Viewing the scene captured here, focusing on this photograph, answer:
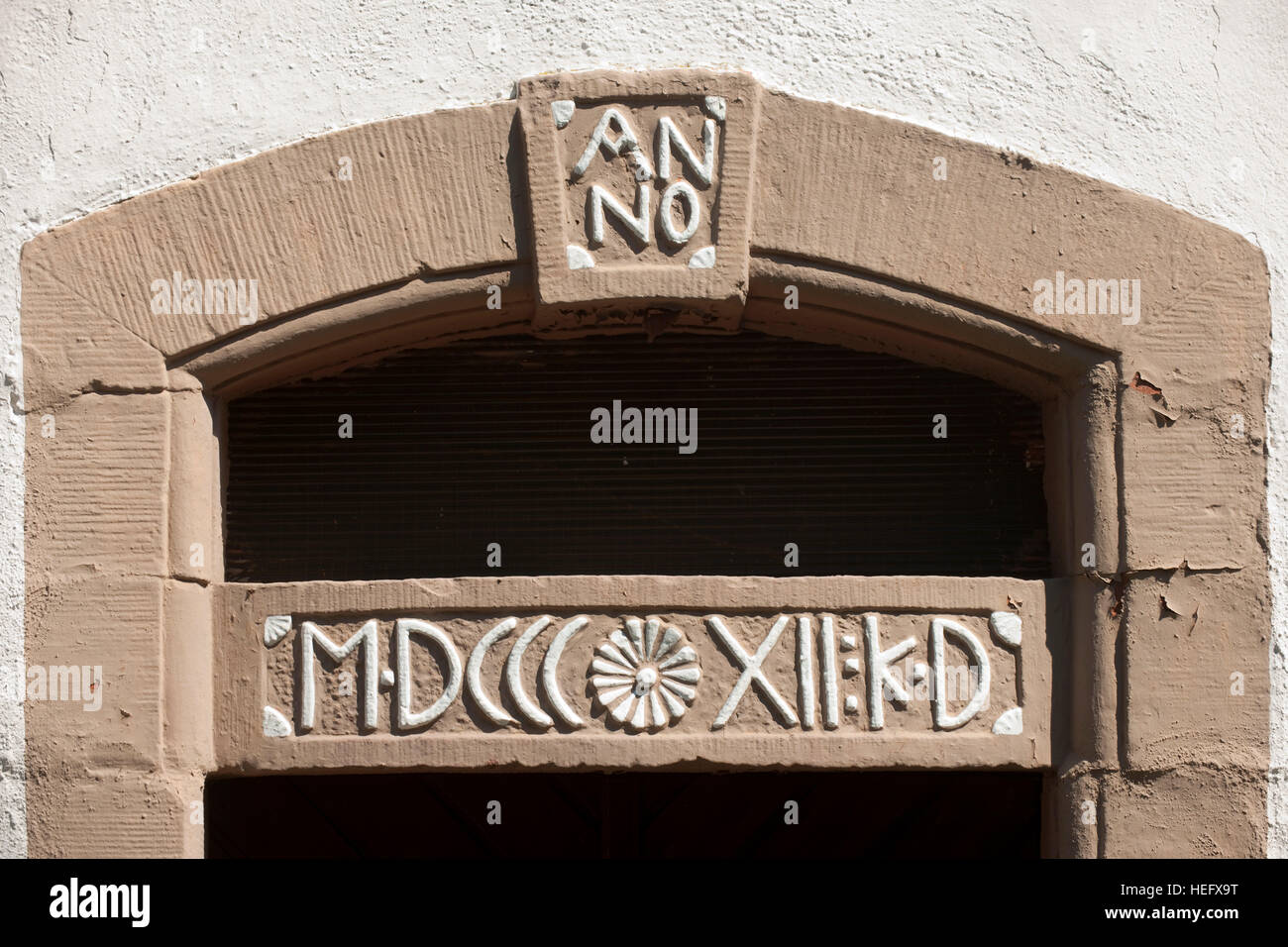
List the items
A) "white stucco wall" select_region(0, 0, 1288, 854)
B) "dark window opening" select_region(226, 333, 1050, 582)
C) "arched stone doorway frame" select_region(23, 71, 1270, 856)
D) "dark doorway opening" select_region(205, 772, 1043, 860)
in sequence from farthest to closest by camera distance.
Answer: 1. "dark doorway opening" select_region(205, 772, 1043, 860)
2. "dark window opening" select_region(226, 333, 1050, 582)
3. "white stucco wall" select_region(0, 0, 1288, 854)
4. "arched stone doorway frame" select_region(23, 71, 1270, 856)

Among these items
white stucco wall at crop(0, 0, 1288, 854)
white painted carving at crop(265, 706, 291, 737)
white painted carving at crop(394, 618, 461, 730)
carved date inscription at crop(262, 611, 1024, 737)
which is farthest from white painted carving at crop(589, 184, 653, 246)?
white painted carving at crop(265, 706, 291, 737)

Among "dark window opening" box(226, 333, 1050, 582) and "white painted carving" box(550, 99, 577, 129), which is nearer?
"white painted carving" box(550, 99, 577, 129)

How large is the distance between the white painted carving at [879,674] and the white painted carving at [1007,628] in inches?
7.9

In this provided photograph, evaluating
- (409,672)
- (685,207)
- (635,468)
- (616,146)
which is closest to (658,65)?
(616,146)

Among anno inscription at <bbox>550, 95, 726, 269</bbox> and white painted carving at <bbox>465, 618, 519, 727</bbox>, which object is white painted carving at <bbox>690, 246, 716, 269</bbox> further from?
white painted carving at <bbox>465, 618, 519, 727</bbox>

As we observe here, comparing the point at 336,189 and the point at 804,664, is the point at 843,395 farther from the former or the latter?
the point at 336,189

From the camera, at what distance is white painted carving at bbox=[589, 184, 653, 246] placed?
2779 mm

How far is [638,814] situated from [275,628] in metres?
1.36

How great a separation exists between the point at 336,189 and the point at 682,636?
4.51ft

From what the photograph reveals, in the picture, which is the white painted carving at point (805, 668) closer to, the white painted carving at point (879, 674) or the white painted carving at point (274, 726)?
the white painted carving at point (879, 674)

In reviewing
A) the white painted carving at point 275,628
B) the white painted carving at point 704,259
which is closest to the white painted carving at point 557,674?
the white painted carving at point 275,628

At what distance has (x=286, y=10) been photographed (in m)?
2.87

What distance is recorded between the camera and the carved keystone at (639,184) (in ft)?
9.09

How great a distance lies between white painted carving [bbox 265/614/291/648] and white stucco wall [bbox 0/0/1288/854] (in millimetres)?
843
